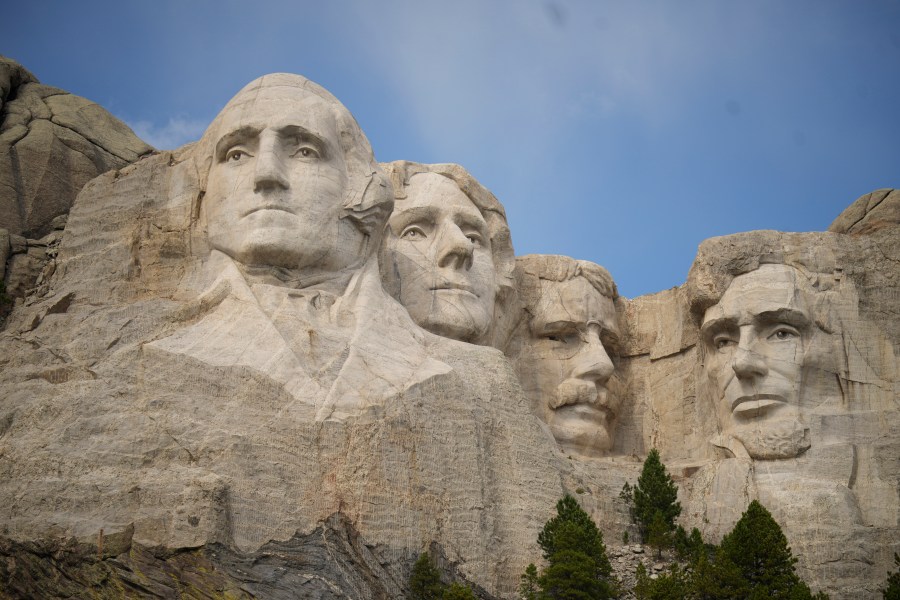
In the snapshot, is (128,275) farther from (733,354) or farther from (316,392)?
(733,354)

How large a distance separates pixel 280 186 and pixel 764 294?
19.9 ft

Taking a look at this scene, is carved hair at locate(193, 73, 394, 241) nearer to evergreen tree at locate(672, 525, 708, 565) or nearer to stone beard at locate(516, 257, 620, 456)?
stone beard at locate(516, 257, 620, 456)

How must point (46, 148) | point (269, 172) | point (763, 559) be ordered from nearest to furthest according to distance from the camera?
1. point (763, 559)
2. point (269, 172)
3. point (46, 148)

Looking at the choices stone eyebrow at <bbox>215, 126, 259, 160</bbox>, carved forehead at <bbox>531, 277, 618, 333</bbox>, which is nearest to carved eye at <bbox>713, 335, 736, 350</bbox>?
carved forehead at <bbox>531, 277, 618, 333</bbox>

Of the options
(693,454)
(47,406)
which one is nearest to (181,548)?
(47,406)

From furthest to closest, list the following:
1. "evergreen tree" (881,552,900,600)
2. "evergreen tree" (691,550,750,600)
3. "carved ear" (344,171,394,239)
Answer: "carved ear" (344,171,394,239) → "evergreen tree" (881,552,900,600) → "evergreen tree" (691,550,750,600)

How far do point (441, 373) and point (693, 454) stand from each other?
4.61 meters

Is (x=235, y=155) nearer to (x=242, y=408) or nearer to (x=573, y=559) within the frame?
(x=242, y=408)

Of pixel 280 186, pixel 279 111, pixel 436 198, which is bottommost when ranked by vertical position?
pixel 280 186

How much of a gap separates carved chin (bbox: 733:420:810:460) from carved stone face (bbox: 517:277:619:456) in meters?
2.06

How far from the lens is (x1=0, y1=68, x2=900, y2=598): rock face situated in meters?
18.2

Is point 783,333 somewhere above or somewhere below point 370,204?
above

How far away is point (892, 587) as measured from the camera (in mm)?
19703

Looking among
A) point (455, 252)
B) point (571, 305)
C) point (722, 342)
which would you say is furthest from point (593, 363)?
point (455, 252)
